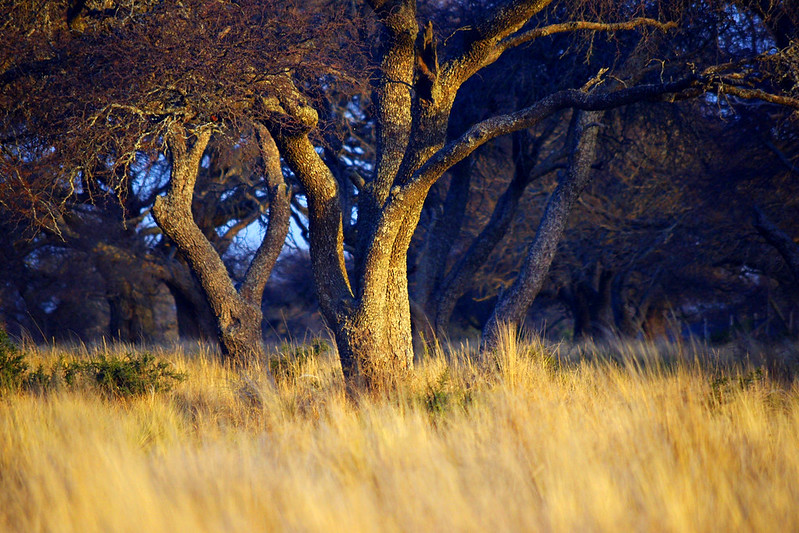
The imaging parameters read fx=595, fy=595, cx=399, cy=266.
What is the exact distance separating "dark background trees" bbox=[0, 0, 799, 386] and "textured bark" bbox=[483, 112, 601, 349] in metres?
0.04

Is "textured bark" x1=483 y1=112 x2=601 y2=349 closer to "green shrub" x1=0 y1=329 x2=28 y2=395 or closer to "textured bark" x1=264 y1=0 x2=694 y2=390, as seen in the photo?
"textured bark" x1=264 y1=0 x2=694 y2=390

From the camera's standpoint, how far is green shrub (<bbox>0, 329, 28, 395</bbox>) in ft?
21.3

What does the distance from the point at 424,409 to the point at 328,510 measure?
2.27m

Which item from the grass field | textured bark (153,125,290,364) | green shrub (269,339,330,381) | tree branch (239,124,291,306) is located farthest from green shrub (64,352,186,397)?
tree branch (239,124,291,306)

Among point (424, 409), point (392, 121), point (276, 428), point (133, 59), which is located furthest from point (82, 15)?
point (424, 409)

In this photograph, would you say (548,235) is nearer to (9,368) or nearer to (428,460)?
(428,460)

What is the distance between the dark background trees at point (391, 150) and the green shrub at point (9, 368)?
1.50 metres

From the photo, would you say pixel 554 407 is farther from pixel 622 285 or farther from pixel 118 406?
pixel 622 285

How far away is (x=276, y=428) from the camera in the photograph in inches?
194

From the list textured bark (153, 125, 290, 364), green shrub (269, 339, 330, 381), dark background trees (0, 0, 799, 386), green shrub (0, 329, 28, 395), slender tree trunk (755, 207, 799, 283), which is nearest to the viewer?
dark background trees (0, 0, 799, 386)

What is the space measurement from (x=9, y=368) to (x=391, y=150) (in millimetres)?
5091

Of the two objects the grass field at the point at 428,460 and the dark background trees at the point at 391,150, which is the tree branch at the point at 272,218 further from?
the grass field at the point at 428,460

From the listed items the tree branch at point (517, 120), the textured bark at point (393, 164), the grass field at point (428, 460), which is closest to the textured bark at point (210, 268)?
the textured bark at point (393, 164)

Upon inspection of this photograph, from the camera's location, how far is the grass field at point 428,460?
3.21 meters
